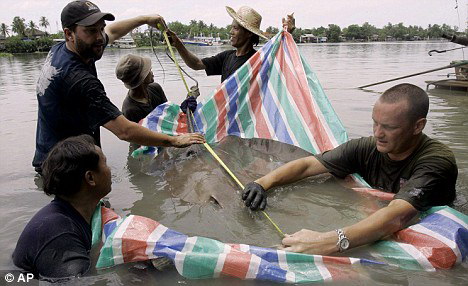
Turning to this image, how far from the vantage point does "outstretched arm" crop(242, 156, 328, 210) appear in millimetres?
2645

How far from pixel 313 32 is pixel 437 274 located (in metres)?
118

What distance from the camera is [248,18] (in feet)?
15.3

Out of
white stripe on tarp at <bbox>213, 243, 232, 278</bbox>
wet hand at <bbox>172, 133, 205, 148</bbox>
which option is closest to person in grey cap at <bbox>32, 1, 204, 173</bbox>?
wet hand at <bbox>172, 133, 205, 148</bbox>

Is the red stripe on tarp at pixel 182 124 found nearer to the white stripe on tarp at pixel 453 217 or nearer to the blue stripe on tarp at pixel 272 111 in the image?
the blue stripe on tarp at pixel 272 111

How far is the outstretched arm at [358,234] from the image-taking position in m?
2.12

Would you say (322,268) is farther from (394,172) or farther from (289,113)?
(289,113)

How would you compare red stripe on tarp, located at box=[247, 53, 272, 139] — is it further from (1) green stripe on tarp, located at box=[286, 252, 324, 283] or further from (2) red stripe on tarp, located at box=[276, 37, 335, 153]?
(1) green stripe on tarp, located at box=[286, 252, 324, 283]

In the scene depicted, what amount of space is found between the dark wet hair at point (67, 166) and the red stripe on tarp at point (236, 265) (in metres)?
0.87

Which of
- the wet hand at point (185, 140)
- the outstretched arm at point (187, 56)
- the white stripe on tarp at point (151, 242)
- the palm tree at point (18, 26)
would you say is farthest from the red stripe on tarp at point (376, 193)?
the palm tree at point (18, 26)

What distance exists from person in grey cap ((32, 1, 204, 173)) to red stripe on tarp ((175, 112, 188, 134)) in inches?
50.5

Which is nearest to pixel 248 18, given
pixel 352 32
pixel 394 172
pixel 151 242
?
pixel 394 172

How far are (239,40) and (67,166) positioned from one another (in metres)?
3.14

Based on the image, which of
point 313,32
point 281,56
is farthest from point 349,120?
point 313,32

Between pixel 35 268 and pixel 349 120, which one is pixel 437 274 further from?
pixel 349 120
